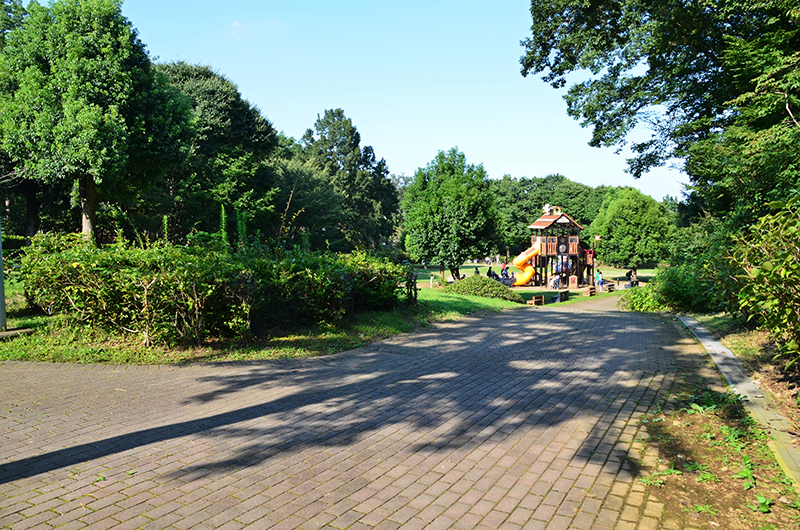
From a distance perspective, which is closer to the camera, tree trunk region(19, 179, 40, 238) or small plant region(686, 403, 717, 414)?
small plant region(686, 403, 717, 414)

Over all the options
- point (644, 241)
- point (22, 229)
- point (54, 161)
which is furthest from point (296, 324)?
point (644, 241)

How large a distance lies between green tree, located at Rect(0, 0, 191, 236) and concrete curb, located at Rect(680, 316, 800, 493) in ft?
47.7

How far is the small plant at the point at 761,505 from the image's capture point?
3160mm

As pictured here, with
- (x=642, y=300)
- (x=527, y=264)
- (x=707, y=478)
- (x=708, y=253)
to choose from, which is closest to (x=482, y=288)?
(x=642, y=300)

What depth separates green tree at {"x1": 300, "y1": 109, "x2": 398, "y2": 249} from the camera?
58906 millimetres

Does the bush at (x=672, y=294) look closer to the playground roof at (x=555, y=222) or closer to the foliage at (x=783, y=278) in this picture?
the foliage at (x=783, y=278)

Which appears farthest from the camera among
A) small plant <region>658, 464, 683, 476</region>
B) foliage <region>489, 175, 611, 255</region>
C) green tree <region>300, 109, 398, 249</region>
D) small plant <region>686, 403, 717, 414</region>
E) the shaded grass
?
foliage <region>489, 175, 611, 255</region>

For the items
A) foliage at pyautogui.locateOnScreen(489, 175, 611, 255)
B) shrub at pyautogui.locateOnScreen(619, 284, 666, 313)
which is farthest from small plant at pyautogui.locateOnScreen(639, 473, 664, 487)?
foliage at pyautogui.locateOnScreen(489, 175, 611, 255)

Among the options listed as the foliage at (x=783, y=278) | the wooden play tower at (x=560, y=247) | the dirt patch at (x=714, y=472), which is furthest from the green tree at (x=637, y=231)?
the dirt patch at (x=714, y=472)

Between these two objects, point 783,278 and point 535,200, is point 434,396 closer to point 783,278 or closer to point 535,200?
point 783,278

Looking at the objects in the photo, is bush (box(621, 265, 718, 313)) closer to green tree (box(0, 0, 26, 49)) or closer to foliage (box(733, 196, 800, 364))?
foliage (box(733, 196, 800, 364))

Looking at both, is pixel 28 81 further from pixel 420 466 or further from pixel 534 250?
pixel 534 250

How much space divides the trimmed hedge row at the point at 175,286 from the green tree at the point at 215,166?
2089 centimetres

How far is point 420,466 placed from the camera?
3926mm
